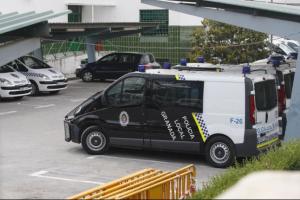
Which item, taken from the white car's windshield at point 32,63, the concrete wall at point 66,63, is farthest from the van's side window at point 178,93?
the concrete wall at point 66,63

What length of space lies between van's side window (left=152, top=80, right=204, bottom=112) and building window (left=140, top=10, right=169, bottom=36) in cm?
2438

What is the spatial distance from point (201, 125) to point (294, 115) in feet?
8.32

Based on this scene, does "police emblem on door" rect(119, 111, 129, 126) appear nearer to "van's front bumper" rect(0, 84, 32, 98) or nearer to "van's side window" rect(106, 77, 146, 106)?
"van's side window" rect(106, 77, 146, 106)

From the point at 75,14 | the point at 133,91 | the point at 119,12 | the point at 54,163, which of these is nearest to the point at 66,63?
the point at 75,14

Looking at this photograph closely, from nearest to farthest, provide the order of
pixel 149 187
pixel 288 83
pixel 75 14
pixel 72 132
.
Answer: pixel 149 187, pixel 72 132, pixel 288 83, pixel 75 14

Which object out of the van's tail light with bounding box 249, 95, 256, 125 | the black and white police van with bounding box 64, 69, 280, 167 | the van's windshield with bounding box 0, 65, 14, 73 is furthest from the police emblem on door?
the van's windshield with bounding box 0, 65, 14, 73

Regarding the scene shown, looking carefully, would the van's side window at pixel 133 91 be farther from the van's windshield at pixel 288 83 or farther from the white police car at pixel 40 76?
the white police car at pixel 40 76

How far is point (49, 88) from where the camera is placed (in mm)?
24000

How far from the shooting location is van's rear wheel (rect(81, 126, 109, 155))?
1289 centimetres

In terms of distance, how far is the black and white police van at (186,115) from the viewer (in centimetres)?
1173

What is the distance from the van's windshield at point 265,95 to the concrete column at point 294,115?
108cm

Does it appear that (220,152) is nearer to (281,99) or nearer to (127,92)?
(127,92)

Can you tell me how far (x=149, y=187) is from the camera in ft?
23.4

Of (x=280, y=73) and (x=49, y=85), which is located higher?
(x=280, y=73)
